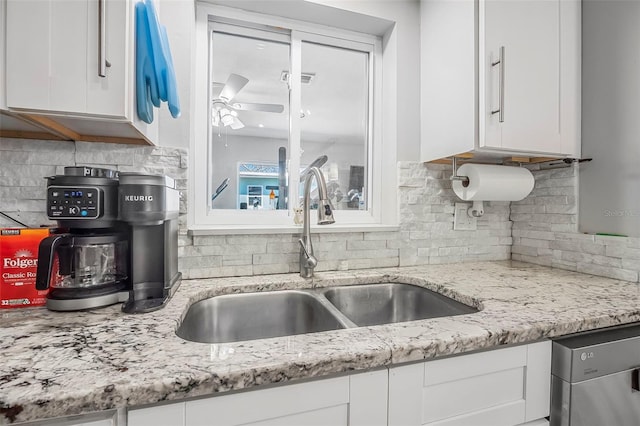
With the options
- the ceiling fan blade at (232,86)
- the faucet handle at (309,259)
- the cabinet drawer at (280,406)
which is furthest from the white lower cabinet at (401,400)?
the ceiling fan blade at (232,86)

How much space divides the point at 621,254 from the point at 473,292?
772mm

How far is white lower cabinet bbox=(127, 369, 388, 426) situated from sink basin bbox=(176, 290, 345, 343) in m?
0.35

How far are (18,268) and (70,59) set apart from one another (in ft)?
1.99

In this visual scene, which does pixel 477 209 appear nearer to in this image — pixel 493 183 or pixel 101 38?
pixel 493 183

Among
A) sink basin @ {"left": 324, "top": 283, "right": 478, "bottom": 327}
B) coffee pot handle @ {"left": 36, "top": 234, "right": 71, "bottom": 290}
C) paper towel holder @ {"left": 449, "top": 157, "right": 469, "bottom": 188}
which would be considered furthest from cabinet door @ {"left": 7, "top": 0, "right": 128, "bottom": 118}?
paper towel holder @ {"left": 449, "top": 157, "right": 469, "bottom": 188}

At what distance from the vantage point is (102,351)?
2.13 feet

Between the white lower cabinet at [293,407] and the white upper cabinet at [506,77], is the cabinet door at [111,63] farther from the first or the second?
the white upper cabinet at [506,77]

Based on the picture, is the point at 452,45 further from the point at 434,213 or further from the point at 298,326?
the point at 298,326

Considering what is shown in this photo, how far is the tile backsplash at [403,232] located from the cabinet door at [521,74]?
1.24 feet

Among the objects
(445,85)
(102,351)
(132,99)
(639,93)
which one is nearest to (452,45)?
(445,85)

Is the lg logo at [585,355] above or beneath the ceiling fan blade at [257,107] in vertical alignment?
beneath

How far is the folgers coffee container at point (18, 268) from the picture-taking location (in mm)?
901

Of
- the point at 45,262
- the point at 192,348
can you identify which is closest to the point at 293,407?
the point at 192,348

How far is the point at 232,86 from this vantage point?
152 cm
